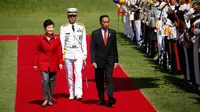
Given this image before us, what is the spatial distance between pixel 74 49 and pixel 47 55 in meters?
0.78

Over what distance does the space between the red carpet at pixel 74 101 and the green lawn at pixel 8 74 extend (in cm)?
15

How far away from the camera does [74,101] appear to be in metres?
11.5

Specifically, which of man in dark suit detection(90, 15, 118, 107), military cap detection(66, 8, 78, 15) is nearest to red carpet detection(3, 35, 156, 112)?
man in dark suit detection(90, 15, 118, 107)

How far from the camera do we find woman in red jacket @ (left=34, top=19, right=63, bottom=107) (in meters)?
11.0

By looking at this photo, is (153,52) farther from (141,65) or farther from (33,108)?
(33,108)

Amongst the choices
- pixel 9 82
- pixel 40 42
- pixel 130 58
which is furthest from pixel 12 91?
pixel 130 58

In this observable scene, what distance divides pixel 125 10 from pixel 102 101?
45.7ft

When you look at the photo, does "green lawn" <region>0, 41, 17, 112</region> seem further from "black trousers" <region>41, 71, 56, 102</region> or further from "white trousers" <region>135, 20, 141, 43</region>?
"white trousers" <region>135, 20, 141, 43</region>

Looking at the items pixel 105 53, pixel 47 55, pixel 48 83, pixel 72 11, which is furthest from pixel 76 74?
pixel 72 11

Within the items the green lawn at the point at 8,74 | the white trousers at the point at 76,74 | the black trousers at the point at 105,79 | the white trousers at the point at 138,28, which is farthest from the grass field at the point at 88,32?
the white trousers at the point at 76,74

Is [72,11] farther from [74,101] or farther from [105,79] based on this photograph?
[74,101]

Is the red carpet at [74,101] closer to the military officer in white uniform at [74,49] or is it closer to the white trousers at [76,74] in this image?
the white trousers at [76,74]

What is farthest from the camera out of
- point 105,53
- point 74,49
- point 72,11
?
point 74,49

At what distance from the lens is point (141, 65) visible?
1669 cm
